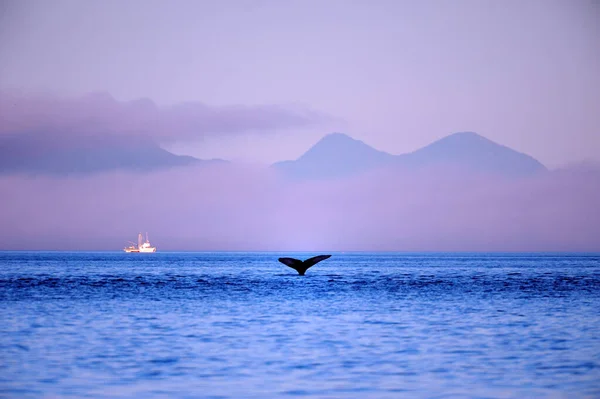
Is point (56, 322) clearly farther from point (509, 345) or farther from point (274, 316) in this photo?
point (509, 345)

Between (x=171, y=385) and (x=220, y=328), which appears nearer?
(x=171, y=385)

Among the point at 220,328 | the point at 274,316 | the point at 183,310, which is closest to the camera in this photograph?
the point at 220,328

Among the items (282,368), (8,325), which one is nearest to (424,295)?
(8,325)

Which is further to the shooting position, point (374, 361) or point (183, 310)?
point (183, 310)

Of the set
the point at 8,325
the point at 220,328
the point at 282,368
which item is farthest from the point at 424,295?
the point at 282,368

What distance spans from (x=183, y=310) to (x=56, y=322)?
284 inches

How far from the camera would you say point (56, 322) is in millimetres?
32938

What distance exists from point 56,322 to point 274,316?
9.58m

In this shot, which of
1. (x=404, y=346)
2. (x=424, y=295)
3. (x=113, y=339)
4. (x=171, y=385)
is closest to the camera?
(x=171, y=385)

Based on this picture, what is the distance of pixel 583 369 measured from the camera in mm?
21344

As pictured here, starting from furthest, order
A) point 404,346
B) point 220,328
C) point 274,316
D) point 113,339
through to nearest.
Answer: point 274,316 → point 220,328 → point 113,339 → point 404,346

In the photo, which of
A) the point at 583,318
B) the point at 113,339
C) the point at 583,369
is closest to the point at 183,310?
the point at 113,339

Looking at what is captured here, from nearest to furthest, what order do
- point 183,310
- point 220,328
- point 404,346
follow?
point 404,346 < point 220,328 < point 183,310

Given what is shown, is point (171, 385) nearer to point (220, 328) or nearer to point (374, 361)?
point (374, 361)
